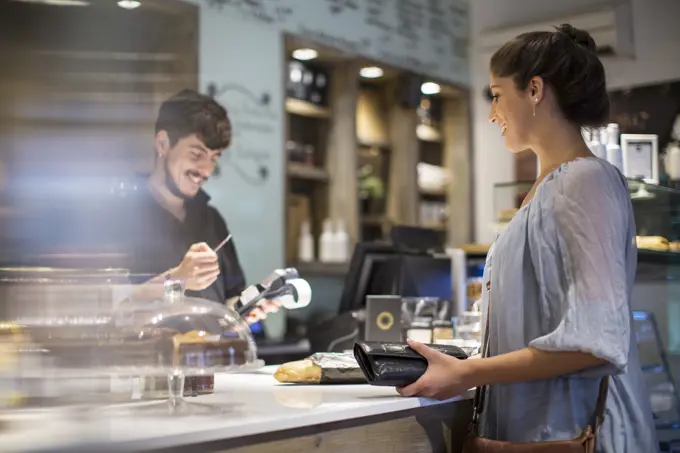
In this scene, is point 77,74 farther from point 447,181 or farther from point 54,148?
point 447,181

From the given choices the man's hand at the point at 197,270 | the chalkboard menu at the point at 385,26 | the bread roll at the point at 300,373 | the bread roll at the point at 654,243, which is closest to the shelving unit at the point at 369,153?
the chalkboard menu at the point at 385,26

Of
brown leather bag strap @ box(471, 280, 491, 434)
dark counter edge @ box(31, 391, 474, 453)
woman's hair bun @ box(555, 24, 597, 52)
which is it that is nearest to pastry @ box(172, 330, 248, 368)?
dark counter edge @ box(31, 391, 474, 453)

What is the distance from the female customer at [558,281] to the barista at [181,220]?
1.47 m

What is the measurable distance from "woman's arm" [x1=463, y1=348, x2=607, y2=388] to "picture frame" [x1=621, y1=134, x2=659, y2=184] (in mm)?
1648

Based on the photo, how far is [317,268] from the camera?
16.1 feet

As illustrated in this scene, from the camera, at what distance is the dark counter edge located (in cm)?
119

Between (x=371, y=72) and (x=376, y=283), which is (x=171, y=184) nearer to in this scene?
(x=376, y=283)

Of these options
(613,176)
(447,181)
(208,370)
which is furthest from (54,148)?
(447,181)

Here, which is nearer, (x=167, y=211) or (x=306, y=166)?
(x=167, y=211)

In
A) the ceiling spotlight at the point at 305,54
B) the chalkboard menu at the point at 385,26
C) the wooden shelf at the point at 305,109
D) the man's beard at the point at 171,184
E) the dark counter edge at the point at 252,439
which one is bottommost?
the dark counter edge at the point at 252,439

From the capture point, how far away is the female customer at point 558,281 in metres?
1.57

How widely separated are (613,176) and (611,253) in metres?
0.18

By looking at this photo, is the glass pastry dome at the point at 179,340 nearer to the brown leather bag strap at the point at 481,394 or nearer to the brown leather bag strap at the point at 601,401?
the brown leather bag strap at the point at 481,394

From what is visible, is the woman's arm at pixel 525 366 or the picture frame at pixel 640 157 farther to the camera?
the picture frame at pixel 640 157
